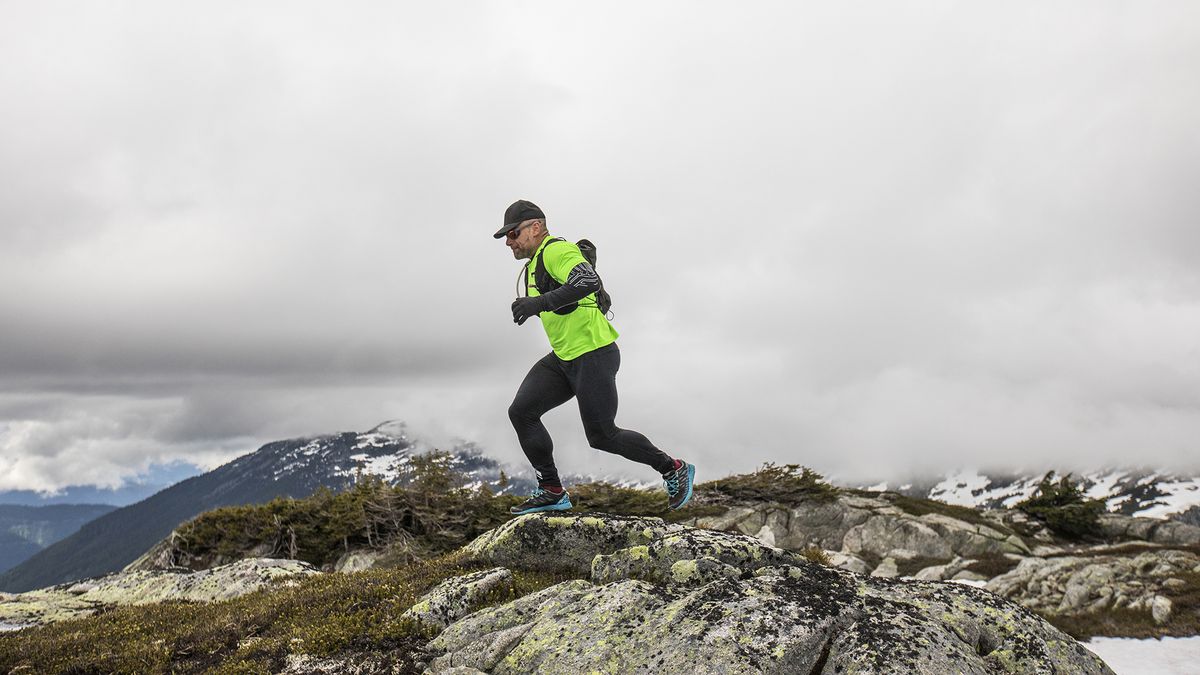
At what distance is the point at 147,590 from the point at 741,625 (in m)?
14.2

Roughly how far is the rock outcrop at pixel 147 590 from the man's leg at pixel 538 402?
23.5ft

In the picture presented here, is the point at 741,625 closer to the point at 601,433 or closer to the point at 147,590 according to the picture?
the point at 601,433

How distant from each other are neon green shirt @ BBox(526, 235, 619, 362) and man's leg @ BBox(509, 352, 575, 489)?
0.58 meters

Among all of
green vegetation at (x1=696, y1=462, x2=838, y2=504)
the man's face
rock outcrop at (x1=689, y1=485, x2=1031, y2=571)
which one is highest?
the man's face

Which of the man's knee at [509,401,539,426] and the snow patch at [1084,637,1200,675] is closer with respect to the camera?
the man's knee at [509,401,539,426]

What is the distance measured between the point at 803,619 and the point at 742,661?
824mm

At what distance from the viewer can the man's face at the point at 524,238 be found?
8141 millimetres

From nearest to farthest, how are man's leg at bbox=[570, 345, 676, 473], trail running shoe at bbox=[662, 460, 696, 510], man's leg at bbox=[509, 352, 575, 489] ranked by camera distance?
1. man's leg at bbox=[570, 345, 676, 473]
2. man's leg at bbox=[509, 352, 575, 489]
3. trail running shoe at bbox=[662, 460, 696, 510]

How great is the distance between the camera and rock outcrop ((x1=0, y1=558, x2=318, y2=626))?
11.3 m

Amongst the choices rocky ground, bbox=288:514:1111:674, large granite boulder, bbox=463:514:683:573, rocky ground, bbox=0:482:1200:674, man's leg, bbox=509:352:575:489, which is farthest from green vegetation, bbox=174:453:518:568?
rocky ground, bbox=288:514:1111:674

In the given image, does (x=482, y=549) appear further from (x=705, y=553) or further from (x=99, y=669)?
(x=99, y=669)

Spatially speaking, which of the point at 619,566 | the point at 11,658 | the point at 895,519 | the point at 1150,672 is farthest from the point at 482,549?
the point at 895,519

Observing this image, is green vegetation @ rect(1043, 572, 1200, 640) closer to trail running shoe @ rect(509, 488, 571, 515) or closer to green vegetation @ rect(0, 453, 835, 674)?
green vegetation @ rect(0, 453, 835, 674)

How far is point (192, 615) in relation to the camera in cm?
931
